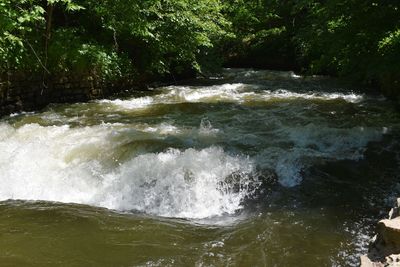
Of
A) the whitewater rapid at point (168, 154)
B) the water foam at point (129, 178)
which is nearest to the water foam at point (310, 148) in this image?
the whitewater rapid at point (168, 154)

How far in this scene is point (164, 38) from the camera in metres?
14.0

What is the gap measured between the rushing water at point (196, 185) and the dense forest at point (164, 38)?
4.49 ft

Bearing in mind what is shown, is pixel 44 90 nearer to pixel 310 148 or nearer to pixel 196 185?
pixel 196 185

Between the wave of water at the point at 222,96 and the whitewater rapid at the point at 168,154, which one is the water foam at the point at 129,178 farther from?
the wave of water at the point at 222,96

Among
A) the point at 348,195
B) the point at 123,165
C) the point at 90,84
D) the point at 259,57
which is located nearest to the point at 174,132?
the point at 123,165

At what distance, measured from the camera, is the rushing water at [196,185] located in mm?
4379

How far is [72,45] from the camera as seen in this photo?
38.0 feet

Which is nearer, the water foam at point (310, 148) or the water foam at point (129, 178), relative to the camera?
the water foam at point (129, 178)

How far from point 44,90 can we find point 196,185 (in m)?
6.30

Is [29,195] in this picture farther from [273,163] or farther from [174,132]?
[273,163]

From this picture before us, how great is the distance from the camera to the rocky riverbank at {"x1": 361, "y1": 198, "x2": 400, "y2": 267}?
11.2 feet

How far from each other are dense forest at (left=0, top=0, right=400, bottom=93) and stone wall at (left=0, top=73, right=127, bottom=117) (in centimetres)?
21

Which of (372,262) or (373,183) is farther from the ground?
(372,262)

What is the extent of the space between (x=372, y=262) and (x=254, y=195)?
A: 2.48m
